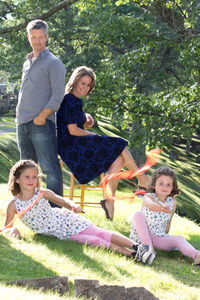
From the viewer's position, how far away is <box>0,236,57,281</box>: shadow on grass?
428cm

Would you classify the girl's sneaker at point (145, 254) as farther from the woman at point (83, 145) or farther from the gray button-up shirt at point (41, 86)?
the gray button-up shirt at point (41, 86)

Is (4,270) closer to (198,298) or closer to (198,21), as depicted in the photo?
(198,298)

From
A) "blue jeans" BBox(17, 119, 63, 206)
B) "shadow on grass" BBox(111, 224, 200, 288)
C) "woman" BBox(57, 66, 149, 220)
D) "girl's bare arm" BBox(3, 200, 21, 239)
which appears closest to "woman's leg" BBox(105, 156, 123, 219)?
"woman" BBox(57, 66, 149, 220)

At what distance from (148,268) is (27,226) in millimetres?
1581

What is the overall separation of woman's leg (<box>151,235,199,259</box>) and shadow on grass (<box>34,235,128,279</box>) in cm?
120

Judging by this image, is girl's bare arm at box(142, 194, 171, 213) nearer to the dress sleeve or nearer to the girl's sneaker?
the girl's sneaker

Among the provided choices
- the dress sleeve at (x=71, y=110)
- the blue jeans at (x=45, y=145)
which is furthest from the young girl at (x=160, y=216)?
the dress sleeve at (x=71, y=110)

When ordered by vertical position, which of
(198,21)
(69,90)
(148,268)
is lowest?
(148,268)

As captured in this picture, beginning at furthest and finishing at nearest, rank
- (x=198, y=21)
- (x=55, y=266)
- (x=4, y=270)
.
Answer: (x=198, y=21), (x=55, y=266), (x=4, y=270)

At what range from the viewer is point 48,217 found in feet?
18.9

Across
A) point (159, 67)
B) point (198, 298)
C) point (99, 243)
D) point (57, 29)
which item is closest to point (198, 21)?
point (159, 67)

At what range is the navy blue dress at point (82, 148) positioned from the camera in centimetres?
625

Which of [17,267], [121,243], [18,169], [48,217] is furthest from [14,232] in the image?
[121,243]

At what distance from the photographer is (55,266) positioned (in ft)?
15.5
